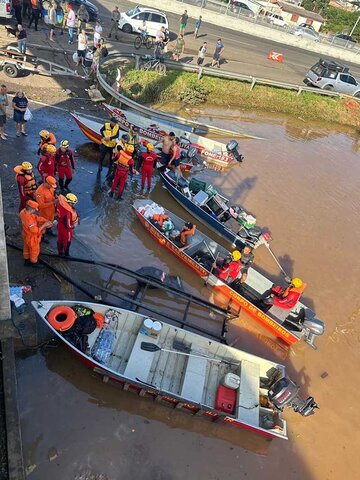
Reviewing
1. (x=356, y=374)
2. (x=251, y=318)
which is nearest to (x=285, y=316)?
(x=251, y=318)

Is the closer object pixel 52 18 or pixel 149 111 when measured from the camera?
pixel 149 111

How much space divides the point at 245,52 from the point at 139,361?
26.4m

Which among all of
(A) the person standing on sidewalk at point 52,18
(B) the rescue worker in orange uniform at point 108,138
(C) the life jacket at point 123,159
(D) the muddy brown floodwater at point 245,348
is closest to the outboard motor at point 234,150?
(D) the muddy brown floodwater at point 245,348

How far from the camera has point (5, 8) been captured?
1820 cm

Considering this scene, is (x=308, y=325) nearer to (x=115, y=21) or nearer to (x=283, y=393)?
(x=283, y=393)

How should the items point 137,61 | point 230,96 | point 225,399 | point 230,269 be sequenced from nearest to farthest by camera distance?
point 225,399
point 230,269
point 137,61
point 230,96

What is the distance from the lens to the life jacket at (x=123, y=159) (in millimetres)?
11279

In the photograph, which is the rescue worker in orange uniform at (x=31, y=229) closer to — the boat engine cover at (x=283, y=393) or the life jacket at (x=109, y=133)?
the life jacket at (x=109, y=133)

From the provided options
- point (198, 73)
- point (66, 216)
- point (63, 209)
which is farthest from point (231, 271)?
point (198, 73)

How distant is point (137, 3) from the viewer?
94.8 feet

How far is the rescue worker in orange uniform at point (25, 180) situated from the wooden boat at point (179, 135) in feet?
22.4

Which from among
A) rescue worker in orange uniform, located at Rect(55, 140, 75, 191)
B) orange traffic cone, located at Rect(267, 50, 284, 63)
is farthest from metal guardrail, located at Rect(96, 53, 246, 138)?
orange traffic cone, located at Rect(267, 50, 284, 63)

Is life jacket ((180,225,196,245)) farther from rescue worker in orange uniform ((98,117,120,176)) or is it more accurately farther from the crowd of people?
rescue worker in orange uniform ((98,117,120,176))

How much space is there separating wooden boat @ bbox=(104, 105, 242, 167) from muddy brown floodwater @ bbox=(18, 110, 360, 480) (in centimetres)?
84
